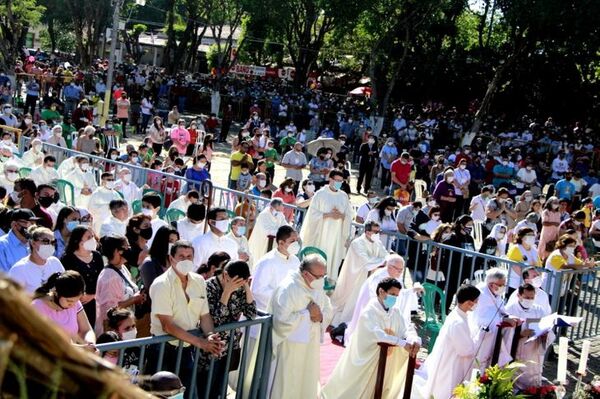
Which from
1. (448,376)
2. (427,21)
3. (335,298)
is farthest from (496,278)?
(427,21)

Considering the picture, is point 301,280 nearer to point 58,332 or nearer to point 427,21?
point 58,332

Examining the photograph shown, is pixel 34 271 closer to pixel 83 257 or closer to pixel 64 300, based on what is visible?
pixel 83 257

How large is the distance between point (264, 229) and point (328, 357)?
255 cm

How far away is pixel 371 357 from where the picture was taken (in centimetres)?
788

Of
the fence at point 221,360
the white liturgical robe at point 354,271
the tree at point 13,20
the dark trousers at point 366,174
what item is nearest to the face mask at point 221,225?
the white liturgical robe at point 354,271

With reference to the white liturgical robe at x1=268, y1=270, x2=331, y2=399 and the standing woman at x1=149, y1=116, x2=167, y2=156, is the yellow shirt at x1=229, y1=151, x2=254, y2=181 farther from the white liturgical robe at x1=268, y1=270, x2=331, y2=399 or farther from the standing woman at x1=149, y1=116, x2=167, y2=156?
the white liturgical robe at x1=268, y1=270, x2=331, y2=399

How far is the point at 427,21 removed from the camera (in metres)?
36.7

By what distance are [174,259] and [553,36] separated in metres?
28.8

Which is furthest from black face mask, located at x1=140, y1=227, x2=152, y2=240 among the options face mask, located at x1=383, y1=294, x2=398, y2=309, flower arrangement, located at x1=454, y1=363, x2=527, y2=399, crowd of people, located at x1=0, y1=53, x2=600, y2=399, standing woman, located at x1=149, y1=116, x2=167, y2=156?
standing woman, located at x1=149, y1=116, x2=167, y2=156

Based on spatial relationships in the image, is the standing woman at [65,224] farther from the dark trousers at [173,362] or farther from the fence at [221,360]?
the dark trousers at [173,362]

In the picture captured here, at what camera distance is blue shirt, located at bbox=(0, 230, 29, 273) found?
7.55m

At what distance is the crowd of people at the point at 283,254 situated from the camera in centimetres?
656

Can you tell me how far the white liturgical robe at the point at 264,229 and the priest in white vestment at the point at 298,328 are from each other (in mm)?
4144

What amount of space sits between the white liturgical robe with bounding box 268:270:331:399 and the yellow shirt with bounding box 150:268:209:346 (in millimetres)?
1135
